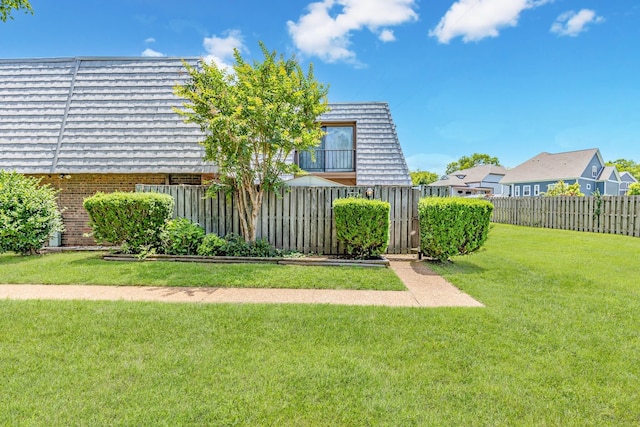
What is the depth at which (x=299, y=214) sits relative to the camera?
341 inches

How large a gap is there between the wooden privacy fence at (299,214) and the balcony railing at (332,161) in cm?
644

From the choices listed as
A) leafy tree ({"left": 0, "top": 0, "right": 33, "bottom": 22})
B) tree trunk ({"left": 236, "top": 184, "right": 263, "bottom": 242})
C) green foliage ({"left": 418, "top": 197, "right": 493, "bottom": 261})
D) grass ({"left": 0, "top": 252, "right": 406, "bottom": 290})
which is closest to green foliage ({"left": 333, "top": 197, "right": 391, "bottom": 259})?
grass ({"left": 0, "top": 252, "right": 406, "bottom": 290})

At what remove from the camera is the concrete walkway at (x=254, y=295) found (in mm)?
4754

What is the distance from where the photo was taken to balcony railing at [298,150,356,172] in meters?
15.0

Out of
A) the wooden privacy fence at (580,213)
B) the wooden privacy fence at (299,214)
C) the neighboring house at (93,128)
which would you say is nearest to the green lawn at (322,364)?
the wooden privacy fence at (299,214)

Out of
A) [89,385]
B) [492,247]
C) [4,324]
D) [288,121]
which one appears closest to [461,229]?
[492,247]

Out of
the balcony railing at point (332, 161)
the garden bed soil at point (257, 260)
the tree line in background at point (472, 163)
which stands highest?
the tree line in background at point (472, 163)

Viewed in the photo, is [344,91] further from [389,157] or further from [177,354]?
[177,354]

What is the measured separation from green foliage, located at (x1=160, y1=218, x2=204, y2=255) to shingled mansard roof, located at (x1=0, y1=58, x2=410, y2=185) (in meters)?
2.25

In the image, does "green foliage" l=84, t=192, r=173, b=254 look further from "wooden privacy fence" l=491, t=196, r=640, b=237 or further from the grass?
"wooden privacy fence" l=491, t=196, r=640, b=237

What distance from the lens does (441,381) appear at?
2660mm

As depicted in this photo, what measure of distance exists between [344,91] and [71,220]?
1429cm

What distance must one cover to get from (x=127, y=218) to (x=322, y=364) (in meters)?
6.72

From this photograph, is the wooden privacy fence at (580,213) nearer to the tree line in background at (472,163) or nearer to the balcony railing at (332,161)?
the balcony railing at (332,161)
